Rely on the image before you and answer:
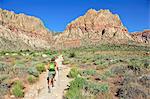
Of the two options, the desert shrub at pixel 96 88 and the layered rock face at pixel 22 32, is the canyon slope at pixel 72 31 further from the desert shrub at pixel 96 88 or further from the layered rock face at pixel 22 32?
the desert shrub at pixel 96 88

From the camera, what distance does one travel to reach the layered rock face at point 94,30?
467 feet

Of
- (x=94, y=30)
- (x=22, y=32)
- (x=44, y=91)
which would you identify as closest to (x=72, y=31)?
(x=94, y=30)

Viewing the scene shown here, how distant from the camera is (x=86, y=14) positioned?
170m

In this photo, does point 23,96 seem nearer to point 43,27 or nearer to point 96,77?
point 96,77

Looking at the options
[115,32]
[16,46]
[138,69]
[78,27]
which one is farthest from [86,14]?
[138,69]

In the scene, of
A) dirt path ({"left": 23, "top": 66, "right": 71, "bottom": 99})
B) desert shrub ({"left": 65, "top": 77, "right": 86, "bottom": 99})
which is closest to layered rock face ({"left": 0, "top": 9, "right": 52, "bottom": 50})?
dirt path ({"left": 23, "top": 66, "right": 71, "bottom": 99})

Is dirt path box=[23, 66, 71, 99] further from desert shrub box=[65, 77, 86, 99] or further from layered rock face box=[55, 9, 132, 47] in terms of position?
layered rock face box=[55, 9, 132, 47]

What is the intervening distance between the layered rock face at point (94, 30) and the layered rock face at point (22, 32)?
36.2ft

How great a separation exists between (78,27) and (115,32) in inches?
913

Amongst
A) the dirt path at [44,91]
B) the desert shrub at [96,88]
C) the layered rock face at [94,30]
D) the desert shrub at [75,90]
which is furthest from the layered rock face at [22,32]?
the desert shrub at [96,88]

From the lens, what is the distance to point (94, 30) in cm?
15250

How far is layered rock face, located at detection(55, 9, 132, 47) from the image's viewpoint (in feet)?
467

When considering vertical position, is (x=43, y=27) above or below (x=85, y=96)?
above

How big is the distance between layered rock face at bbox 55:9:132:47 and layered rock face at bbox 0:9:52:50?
11.0 m
